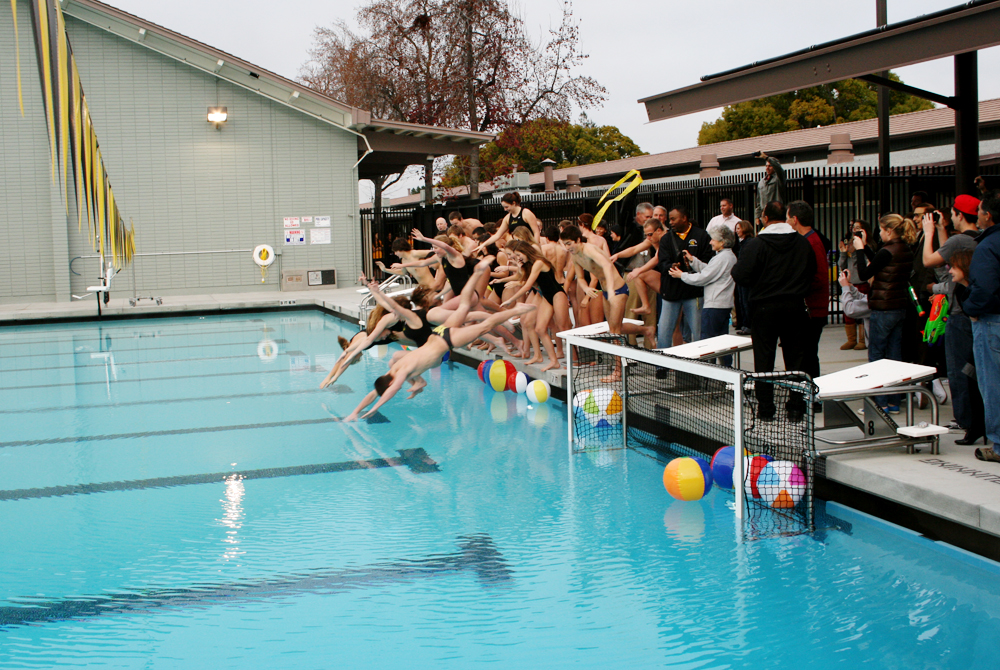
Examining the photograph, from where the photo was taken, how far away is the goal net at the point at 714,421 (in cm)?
499

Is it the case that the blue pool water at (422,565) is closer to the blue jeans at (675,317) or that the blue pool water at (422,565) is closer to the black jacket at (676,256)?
the blue jeans at (675,317)

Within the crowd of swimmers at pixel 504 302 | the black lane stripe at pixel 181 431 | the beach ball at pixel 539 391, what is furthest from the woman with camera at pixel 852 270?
the black lane stripe at pixel 181 431

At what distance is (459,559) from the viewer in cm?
473

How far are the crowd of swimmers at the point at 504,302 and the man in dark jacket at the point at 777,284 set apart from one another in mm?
1831

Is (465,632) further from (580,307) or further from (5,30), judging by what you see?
(5,30)

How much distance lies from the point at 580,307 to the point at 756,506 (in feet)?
14.9

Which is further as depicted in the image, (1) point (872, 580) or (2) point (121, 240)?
(1) point (872, 580)

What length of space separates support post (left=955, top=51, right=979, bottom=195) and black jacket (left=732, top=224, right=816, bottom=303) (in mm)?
2197

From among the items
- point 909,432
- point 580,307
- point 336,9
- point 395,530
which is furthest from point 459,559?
point 336,9

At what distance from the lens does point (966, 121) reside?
7379 mm

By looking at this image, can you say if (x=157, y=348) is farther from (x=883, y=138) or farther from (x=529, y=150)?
(x=529, y=150)

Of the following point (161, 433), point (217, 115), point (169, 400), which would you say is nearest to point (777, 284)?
point (161, 433)

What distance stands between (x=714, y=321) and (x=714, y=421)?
169 cm

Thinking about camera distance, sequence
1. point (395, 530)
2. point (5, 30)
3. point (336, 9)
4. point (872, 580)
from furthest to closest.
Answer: point (336, 9), point (5, 30), point (395, 530), point (872, 580)
